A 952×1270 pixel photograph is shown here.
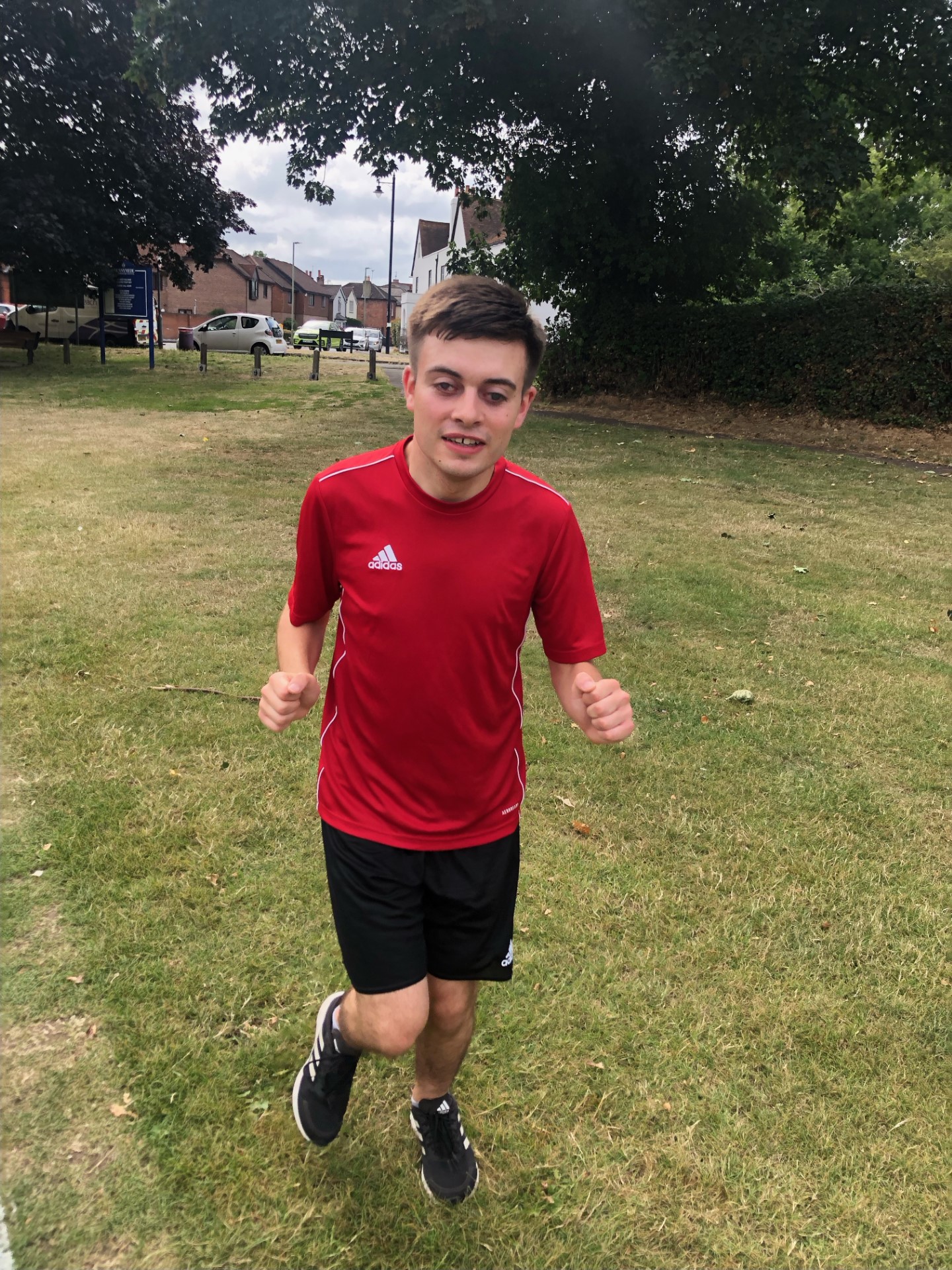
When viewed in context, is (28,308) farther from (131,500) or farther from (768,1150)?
(768,1150)

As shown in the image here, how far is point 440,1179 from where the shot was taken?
2174mm

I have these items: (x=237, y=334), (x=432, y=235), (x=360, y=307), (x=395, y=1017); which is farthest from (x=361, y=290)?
(x=395, y=1017)

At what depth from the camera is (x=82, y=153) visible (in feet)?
75.0

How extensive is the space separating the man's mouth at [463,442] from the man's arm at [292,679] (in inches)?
23.1

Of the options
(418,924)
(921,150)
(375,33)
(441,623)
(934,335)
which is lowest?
(418,924)

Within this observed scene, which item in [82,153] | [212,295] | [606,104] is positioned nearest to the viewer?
[606,104]

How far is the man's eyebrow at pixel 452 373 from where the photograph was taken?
1940mm

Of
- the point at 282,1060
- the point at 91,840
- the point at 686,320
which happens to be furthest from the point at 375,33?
the point at 282,1060

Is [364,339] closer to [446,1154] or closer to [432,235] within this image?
[432,235]

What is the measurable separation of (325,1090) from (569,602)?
4.48ft

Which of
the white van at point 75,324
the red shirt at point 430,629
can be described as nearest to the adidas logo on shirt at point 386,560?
the red shirt at point 430,629

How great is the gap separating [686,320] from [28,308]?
79.4 ft

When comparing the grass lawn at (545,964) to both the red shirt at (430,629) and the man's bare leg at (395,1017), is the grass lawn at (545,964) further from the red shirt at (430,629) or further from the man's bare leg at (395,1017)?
the red shirt at (430,629)

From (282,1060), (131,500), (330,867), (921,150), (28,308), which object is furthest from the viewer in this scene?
(28,308)
